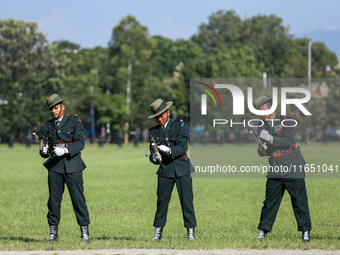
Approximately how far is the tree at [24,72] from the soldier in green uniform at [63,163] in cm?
5522

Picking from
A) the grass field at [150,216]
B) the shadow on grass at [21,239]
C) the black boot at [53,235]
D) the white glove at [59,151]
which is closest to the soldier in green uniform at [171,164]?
the grass field at [150,216]

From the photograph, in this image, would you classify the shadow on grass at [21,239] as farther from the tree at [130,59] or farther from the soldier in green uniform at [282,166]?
the tree at [130,59]

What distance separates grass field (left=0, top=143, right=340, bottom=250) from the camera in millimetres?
8352

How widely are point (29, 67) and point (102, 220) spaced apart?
55147 millimetres

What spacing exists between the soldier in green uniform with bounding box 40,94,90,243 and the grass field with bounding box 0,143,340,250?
41 cm

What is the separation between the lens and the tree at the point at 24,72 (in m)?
63.1

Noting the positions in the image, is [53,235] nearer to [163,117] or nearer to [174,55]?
[163,117]

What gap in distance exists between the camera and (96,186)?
1931cm

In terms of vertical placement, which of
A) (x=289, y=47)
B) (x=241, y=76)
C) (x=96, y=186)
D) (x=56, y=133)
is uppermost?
(x=289, y=47)

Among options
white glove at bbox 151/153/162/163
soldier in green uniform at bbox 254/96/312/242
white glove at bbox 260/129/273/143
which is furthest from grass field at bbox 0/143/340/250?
white glove at bbox 260/129/273/143

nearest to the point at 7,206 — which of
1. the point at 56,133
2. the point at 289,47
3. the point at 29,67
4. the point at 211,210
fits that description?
the point at 211,210

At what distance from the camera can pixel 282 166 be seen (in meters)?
8.29

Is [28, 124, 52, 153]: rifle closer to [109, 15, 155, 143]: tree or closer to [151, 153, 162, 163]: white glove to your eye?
[151, 153, 162, 163]: white glove

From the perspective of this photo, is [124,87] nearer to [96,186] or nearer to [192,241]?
[96,186]
